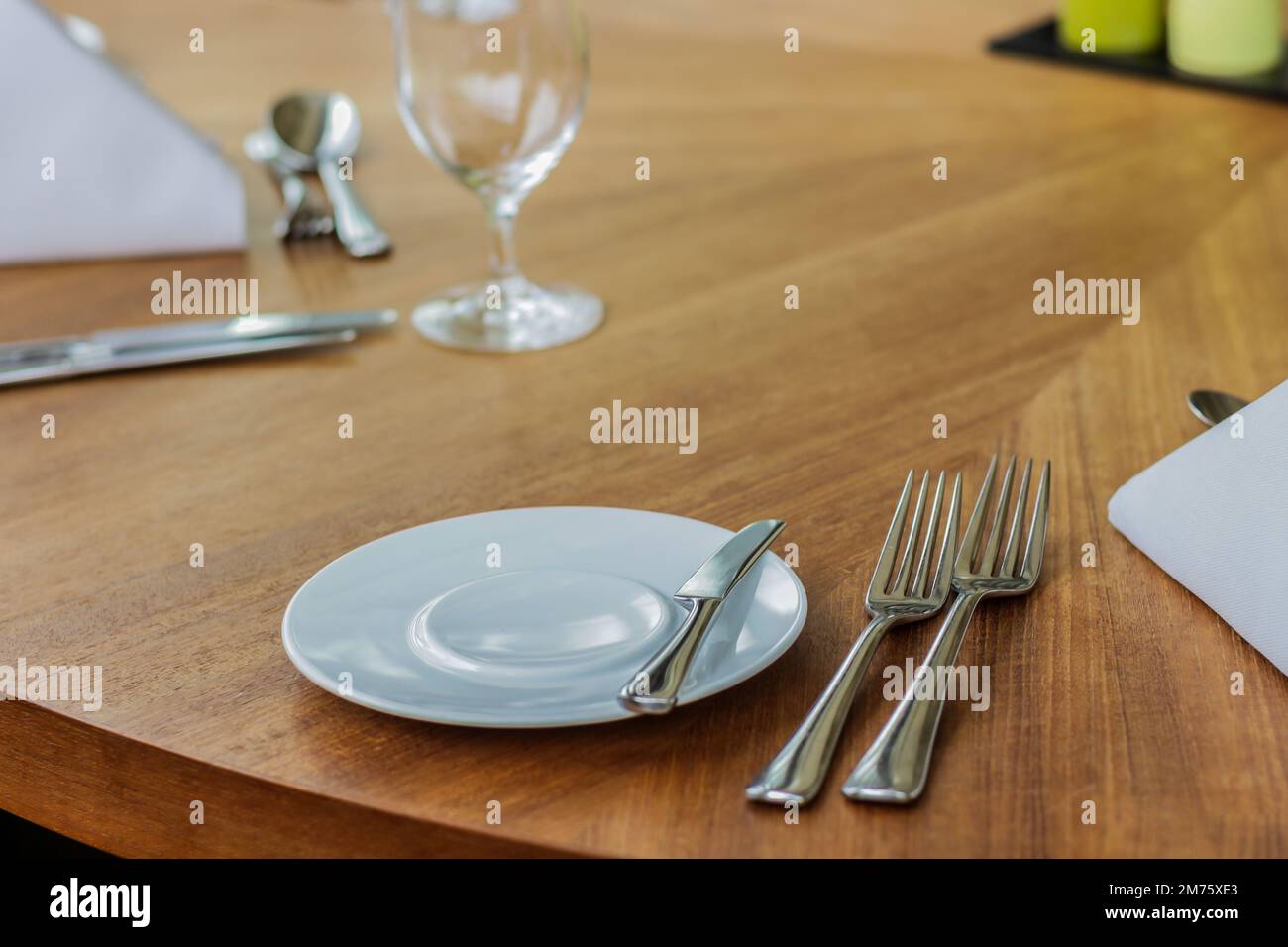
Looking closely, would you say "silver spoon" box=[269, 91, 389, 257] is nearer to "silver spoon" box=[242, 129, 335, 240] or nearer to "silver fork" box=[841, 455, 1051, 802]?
"silver spoon" box=[242, 129, 335, 240]

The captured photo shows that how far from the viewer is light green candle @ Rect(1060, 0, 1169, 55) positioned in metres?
1.29

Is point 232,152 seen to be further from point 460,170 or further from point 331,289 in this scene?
point 460,170

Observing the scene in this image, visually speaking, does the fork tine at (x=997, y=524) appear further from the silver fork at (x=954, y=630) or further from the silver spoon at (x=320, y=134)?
the silver spoon at (x=320, y=134)

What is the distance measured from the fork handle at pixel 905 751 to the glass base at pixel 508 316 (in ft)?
1.30

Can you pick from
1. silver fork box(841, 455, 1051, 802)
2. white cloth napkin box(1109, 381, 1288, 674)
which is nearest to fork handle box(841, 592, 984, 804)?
silver fork box(841, 455, 1051, 802)

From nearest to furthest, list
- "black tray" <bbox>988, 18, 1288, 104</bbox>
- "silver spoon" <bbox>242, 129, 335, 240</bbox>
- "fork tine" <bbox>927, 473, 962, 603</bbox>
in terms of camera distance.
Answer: "fork tine" <bbox>927, 473, 962, 603</bbox> → "silver spoon" <bbox>242, 129, 335, 240</bbox> → "black tray" <bbox>988, 18, 1288, 104</bbox>

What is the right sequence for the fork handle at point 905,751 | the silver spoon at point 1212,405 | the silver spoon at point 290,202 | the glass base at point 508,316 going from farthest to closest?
1. the silver spoon at point 290,202
2. the glass base at point 508,316
3. the silver spoon at point 1212,405
4. the fork handle at point 905,751

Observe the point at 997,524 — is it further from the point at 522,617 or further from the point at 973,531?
the point at 522,617

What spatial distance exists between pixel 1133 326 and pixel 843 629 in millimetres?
387

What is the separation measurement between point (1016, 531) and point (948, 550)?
4 centimetres

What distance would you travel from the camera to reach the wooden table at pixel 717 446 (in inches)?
16.2

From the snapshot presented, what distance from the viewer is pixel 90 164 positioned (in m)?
0.89

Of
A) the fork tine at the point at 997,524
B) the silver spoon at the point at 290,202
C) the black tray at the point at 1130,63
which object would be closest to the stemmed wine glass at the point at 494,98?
the silver spoon at the point at 290,202
